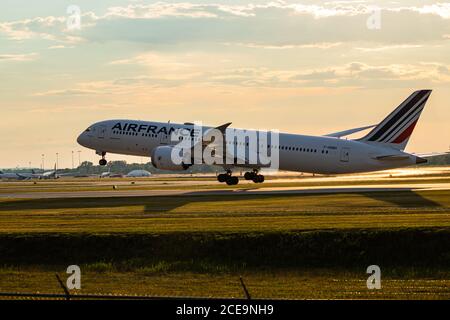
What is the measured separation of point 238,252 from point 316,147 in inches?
1488

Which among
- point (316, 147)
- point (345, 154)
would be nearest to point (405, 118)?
point (345, 154)

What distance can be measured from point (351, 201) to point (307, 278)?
72.8ft

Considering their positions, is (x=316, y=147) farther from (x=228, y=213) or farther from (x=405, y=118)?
(x=228, y=213)

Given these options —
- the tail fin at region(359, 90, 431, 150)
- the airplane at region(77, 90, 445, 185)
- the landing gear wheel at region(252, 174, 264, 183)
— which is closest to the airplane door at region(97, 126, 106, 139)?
the airplane at region(77, 90, 445, 185)

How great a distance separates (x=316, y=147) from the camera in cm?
7062

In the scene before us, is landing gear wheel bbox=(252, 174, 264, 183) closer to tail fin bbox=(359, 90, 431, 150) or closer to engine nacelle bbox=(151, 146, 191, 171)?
engine nacelle bbox=(151, 146, 191, 171)

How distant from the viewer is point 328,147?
70.6m

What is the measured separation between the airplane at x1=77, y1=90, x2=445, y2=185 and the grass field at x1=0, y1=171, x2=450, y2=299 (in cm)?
2438

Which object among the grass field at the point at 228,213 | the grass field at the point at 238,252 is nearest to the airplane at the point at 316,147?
the grass field at the point at 228,213

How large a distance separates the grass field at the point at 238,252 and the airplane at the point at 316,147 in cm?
2438

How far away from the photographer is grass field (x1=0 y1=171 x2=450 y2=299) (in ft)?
90.3

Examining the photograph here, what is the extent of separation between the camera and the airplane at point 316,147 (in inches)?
2709

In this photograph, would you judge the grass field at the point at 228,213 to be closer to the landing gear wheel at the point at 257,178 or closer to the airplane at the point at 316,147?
the airplane at the point at 316,147
